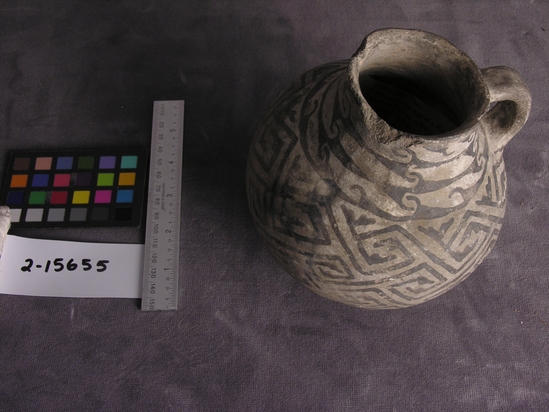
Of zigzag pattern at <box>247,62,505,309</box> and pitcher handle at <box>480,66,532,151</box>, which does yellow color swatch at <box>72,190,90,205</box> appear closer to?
zigzag pattern at <box>247,62,505,309</box>

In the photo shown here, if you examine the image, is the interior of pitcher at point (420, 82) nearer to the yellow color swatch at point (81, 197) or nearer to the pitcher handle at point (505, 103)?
the pitcher handle at point (505, 103)

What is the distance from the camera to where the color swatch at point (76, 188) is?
48.1 inches

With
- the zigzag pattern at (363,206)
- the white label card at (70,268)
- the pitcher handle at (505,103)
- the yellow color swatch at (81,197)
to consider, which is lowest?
the white label card at (70,268)

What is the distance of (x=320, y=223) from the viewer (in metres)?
0.79

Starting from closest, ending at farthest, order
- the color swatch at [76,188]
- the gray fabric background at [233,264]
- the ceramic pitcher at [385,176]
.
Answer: the ceramic pitcher at [385,176] < the gray fabric background at [233,264] < the color swatch at [76,188]

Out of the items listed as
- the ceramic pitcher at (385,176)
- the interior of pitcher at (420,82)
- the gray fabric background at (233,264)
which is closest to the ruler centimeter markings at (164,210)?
the gray fabric background at (233,264)

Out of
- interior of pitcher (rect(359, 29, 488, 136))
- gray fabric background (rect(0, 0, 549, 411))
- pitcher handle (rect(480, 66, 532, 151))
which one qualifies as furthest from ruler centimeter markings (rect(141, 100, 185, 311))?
pitcher handle (rect(480, 66, 532, 151))

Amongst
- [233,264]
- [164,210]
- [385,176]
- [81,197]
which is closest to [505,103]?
[385,176]

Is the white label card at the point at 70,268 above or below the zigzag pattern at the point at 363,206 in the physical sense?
below

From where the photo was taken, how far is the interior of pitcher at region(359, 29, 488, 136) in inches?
28.6

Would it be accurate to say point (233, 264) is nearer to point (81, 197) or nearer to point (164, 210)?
point (164, 210)

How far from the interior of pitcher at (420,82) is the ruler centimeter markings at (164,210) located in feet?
1.83

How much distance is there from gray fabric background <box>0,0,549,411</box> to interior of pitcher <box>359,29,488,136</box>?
0.45m

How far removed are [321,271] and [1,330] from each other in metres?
0.82
